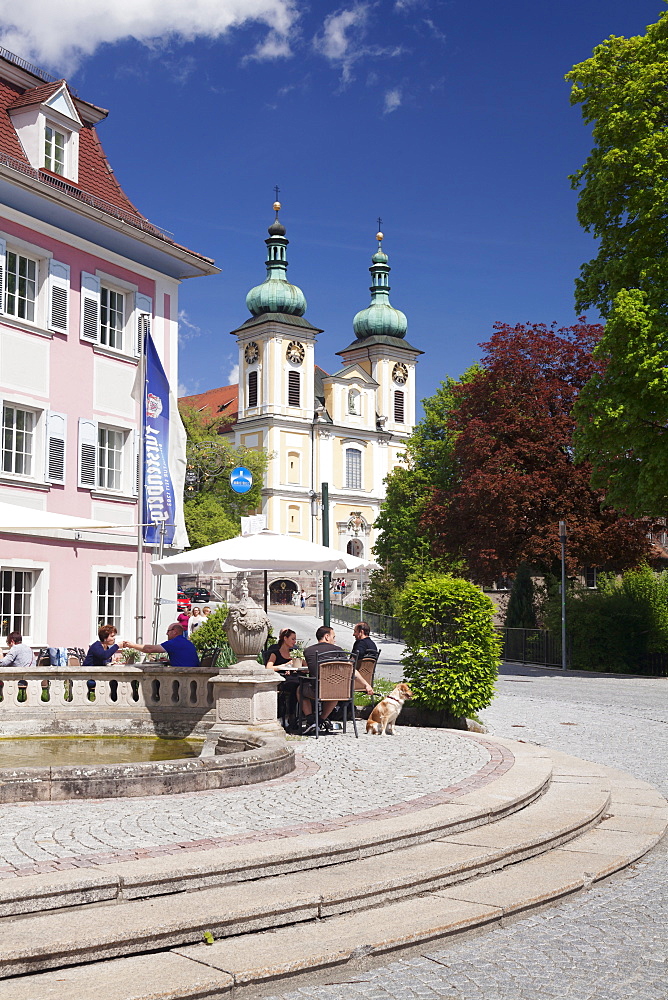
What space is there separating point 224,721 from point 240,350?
8337 centimetres

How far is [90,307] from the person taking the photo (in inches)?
902

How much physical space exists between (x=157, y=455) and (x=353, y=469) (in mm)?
73015

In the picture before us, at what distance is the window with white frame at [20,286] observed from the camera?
69.8 feet

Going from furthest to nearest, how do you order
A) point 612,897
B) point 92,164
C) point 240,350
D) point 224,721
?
point 240,350 → point 92,164 → point 224,721 → point 612,897

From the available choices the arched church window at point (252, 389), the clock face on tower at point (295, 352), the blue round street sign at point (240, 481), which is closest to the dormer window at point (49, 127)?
the blue round street sign at point (240, 481)

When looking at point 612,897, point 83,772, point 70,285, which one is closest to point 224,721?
point 83,772

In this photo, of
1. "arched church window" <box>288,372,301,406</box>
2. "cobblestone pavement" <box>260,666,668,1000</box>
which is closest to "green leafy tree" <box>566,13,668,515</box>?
"cobblestone pavement" <box>260,666,668,1000</box>

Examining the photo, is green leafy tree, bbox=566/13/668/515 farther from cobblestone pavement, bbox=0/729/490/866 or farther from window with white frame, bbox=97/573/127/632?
cobblestone pavement, bbox=0/729/490/866

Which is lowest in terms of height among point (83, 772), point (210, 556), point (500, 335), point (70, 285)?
point (83, 772)

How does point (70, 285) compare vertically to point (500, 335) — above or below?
below

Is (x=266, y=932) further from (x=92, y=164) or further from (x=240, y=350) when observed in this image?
(x=240, y=350)

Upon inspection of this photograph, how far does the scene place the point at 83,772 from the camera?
8.29 meters

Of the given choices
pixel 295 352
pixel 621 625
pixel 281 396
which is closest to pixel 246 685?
pixel 621 625

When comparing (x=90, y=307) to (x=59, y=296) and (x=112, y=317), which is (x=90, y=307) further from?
(x=112, y=317)
